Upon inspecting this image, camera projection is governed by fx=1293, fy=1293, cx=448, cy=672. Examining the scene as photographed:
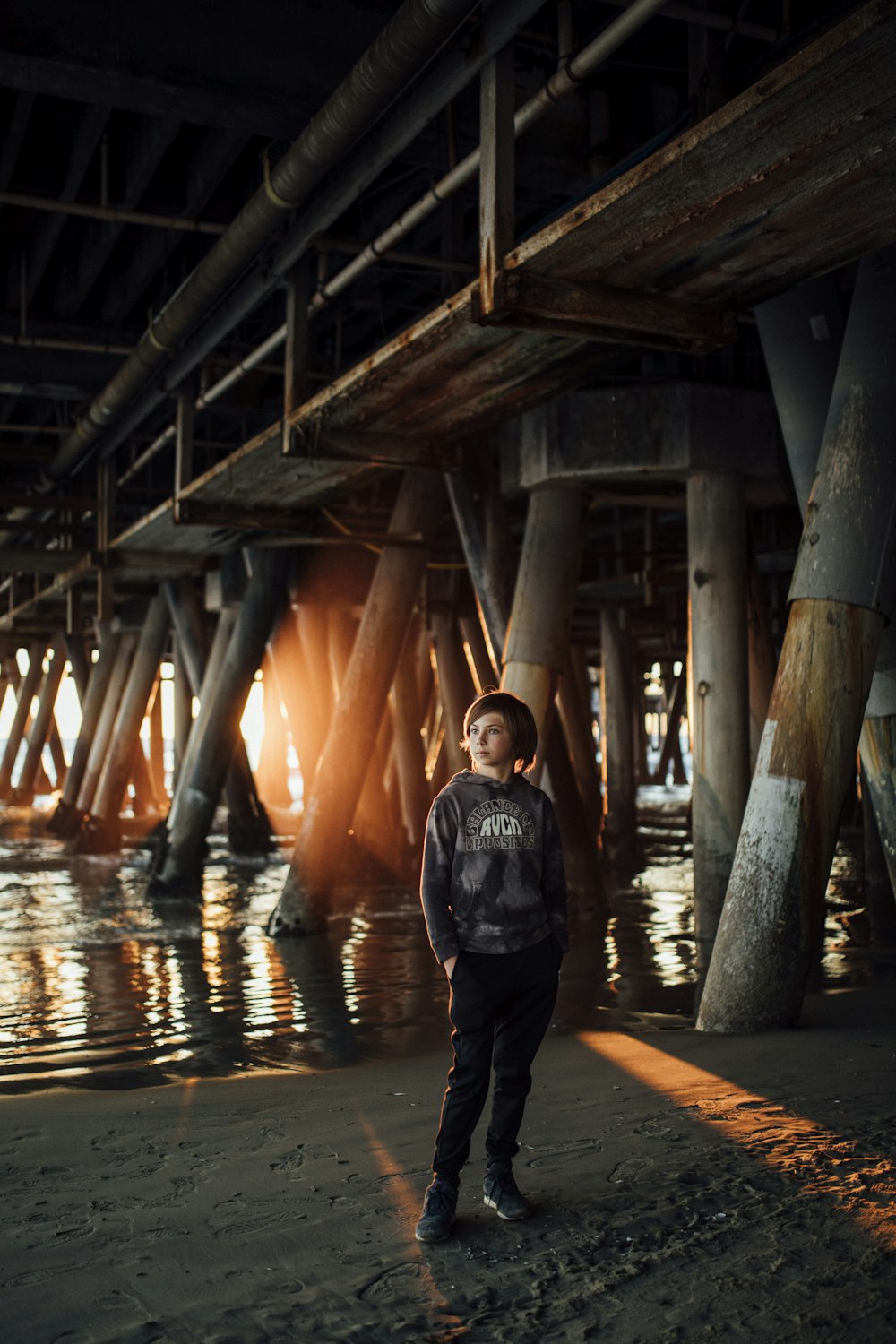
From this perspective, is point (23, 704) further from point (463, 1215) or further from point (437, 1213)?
point (437, 1213)

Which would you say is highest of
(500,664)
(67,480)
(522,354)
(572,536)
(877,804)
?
(67,480)

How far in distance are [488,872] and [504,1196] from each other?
0.81 metres

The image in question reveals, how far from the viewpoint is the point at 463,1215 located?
331cm

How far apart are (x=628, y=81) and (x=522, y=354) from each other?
1641 mm

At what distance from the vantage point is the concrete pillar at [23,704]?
26641 mm

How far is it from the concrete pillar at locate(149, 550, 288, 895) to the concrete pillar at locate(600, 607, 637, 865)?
5764mm

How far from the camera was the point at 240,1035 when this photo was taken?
20.2 ft

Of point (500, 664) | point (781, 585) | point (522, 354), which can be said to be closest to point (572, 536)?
point (500, 664)

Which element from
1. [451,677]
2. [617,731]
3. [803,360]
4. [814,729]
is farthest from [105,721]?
[814,729]

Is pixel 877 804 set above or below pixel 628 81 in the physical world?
below

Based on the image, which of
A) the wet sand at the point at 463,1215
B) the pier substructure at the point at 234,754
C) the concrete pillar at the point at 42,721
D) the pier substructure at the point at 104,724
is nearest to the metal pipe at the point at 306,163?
the wet sand at the point at 463,1215

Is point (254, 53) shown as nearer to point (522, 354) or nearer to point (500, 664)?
point (522, 354)

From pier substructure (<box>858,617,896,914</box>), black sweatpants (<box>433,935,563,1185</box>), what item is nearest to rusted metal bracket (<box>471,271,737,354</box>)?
pier substructure (<box>858,617,896,914</box>)

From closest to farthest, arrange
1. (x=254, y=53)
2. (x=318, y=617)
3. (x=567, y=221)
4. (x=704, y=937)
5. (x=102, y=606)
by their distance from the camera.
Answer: (x=567, y=221) < (x=254, y=53) < (x=704, y=937) < (x=102, y=606) < (x=318, y=617)
